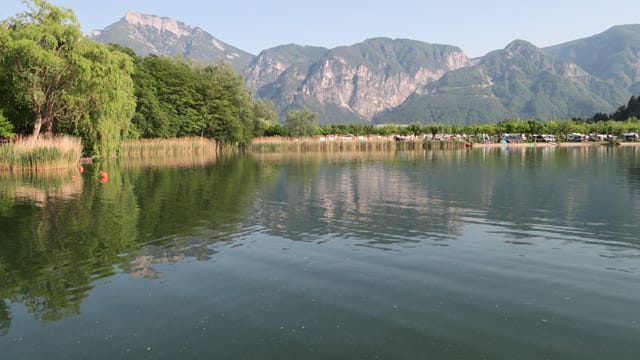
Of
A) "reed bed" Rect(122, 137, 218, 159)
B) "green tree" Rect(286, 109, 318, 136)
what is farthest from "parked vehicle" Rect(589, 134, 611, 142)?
"reed bed" Rect(122, 137, 218, 159)

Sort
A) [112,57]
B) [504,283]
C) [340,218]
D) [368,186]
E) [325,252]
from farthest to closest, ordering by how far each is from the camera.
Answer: [112,57], [368,186], [340,218], [325,252], [504,283]

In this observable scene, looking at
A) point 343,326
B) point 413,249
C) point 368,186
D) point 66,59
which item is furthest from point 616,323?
point 66,59

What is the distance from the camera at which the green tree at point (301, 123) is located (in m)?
139

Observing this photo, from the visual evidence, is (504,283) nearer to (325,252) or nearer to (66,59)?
(325,252)

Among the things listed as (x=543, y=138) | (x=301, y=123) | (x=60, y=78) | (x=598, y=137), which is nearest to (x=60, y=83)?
(x=60, y=78)

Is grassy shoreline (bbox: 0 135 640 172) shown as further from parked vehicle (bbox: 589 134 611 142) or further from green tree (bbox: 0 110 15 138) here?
parked vehicle (bbox: 589 134 611 142)

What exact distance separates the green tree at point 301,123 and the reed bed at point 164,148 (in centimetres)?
4038

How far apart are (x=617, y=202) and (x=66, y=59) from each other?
52497 millimetres

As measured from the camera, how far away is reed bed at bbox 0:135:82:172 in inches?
1788

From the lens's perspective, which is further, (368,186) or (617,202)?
(368,186)

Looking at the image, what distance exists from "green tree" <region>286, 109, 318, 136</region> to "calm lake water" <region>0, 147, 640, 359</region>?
10993cm

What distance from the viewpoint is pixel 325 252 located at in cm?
1755

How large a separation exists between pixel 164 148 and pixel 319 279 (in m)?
Result: 79.7

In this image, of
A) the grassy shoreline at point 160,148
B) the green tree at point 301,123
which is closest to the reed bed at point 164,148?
the grassy shoreline at point 160,148
